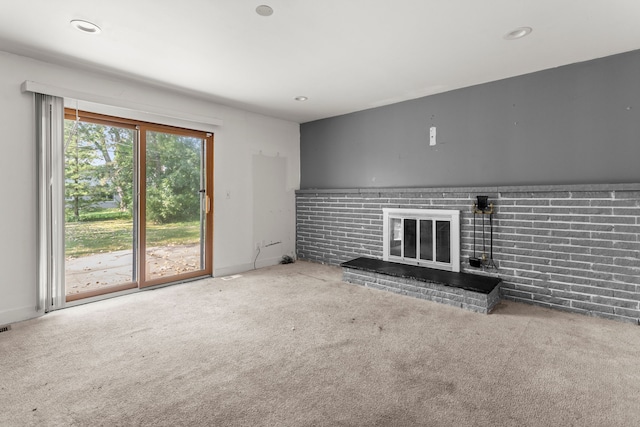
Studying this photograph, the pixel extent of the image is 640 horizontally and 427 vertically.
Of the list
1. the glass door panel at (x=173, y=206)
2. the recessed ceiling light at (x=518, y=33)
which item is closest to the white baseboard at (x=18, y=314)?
the glass door panel at (x=173, y=206)

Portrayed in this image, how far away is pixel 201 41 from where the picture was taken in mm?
2492

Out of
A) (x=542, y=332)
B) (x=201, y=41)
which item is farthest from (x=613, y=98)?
(x=201, y=41)

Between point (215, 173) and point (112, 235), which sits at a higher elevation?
point (215, 173)

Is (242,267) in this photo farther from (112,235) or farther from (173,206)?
(112,235)

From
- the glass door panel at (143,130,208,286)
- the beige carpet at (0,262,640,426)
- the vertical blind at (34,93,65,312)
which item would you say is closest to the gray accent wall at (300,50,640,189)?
the beige carpet at (0,262,640,426)

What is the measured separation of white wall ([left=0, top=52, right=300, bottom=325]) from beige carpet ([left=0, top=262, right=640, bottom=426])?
63 cm

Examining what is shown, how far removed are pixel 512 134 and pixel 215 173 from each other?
3513mm

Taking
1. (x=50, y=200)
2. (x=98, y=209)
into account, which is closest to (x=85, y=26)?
(x=50, y=200)

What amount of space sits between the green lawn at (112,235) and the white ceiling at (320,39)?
1.56 m

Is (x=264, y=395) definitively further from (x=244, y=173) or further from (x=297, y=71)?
(x=244, y=173)

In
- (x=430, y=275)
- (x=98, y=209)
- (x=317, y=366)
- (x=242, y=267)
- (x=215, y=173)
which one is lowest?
(x=317, y=366)

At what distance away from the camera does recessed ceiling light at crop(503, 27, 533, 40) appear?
2.33 metres

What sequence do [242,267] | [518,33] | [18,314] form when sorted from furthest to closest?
1. [242,267]
2. [18,314]
3. [518,33]

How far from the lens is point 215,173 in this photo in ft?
13.7
